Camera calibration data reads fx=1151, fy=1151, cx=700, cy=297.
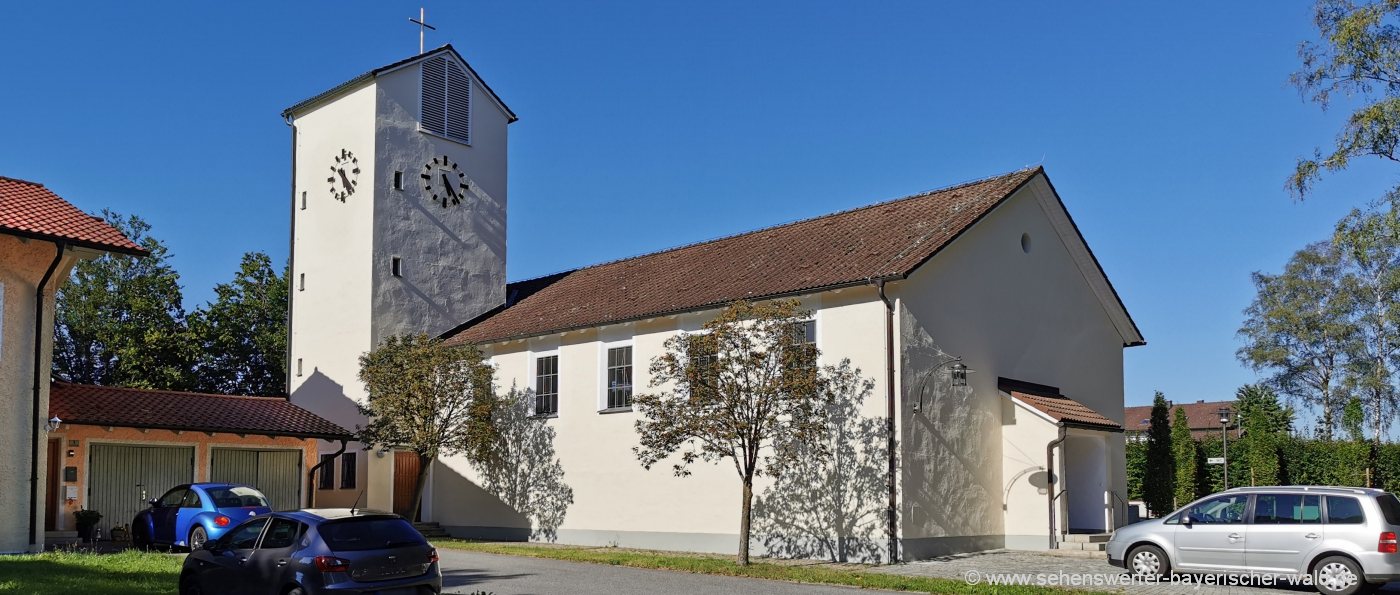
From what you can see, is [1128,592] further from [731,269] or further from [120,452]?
[120,452]

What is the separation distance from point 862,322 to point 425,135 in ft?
55.1

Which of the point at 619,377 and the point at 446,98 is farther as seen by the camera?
the point at 446,98

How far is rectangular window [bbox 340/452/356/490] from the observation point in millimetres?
31641

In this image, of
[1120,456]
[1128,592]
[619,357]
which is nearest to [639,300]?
[619,357]

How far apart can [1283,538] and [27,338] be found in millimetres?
19820

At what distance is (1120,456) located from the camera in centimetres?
2542

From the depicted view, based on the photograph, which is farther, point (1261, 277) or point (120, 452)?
point (1261, 277)

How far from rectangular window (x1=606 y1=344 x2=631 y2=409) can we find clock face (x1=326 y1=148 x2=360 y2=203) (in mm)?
10755

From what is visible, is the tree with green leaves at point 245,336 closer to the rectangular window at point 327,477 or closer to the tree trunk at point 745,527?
the rectangular window at point 327,477

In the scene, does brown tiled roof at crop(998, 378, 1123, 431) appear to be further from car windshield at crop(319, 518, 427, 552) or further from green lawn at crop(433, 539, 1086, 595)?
car windshield at crop(319, 518, 427, 552)

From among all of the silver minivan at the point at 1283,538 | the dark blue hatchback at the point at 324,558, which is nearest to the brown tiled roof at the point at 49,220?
the dark blue hatchback at the point at 324,558

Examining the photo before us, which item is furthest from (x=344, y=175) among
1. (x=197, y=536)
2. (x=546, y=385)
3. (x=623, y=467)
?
(x=197, y=536)

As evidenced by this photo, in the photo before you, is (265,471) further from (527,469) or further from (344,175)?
(344,175)

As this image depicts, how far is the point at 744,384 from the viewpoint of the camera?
803 inches
